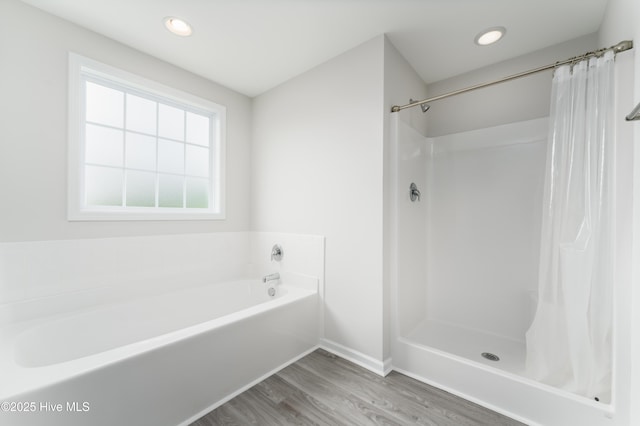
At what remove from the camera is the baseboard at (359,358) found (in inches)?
69.6

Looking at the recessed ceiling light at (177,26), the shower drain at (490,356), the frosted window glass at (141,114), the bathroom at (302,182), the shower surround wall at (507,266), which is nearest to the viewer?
the shower surround wall at (507,266)

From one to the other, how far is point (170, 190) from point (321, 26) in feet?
6.11

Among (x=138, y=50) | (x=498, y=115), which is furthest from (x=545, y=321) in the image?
(x=138, y=50)

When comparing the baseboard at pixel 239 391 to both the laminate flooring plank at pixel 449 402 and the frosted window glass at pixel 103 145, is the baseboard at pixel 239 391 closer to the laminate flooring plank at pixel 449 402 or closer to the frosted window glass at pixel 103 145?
the laminate flooring plank at pixel 449 402

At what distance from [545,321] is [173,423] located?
2080 mm

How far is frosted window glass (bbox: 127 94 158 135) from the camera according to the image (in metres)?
2.06

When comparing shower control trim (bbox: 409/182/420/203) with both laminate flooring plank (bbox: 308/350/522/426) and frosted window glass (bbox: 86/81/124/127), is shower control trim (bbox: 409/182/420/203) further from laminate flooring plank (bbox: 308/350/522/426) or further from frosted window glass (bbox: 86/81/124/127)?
frosted window glass (bbox: 86/81/124/127)

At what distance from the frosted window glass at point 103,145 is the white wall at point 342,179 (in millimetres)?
1298

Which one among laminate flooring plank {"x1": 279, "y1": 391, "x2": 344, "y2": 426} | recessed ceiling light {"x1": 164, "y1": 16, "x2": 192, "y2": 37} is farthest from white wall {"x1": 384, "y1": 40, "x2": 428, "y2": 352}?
recessed ceiling light {"x1": 164, "y1": 16, "x2": 192, "y2": 37}

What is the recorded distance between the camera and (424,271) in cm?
240

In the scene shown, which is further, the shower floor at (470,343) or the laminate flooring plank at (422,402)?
the shower floor at (470,343)

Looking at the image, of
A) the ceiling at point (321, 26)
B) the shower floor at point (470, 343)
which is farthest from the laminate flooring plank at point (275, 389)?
the ceiling at point (321, 26)

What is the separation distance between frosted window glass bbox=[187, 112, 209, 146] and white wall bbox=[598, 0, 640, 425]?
292 cm

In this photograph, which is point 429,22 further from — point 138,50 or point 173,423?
point 173,423
